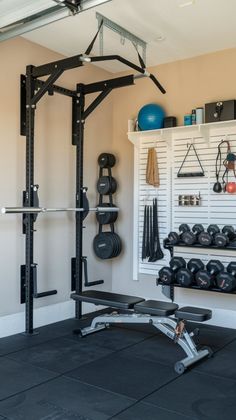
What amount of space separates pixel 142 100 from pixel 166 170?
3.16ft

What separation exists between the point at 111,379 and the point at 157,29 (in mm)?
3173

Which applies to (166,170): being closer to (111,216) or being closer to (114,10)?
(111,216)

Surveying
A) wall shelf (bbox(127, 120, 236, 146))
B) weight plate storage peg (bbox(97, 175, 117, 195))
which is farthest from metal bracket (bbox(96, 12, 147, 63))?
weight plate storage peg (bbox(97, 175, 117, 195))

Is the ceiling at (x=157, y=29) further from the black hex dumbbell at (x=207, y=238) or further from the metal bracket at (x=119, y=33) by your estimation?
the black hex dumbbell at (x=207, y=238)

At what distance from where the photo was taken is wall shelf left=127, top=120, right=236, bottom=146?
14.6 ft

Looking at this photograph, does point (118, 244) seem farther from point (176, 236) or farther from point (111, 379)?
point (111, 379)

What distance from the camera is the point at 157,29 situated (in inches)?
159

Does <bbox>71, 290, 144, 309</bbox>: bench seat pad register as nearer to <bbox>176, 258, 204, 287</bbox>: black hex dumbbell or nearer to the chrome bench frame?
the chrome bench frame

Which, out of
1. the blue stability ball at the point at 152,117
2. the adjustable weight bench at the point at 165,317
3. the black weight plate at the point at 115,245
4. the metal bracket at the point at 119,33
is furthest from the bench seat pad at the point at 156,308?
the metal bracket at the point at 119,33

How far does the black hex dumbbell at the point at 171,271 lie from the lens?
171 inches

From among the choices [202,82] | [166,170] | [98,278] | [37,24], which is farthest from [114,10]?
[98,278]

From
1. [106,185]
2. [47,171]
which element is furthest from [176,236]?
[47,171]

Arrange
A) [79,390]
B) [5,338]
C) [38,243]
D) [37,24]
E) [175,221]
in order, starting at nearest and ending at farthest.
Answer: [79,390] < [37,24] < [5,338] < [38,243] < [175,221]

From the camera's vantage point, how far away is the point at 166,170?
4.94 meters
